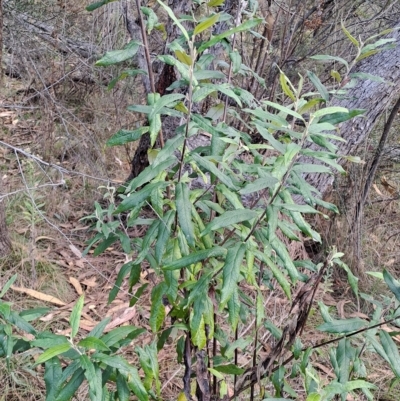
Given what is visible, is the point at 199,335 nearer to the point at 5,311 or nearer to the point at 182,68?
the point at 5,311

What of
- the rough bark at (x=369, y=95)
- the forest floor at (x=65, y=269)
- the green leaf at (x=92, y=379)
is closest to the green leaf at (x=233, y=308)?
the green leaf at (x=92, y=379)

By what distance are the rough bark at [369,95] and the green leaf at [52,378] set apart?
1749 mm

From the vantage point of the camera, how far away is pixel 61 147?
363 cm

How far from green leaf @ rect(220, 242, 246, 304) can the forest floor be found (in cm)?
95

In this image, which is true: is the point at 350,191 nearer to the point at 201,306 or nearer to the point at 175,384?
the point at 175,384

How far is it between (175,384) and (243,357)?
13.8 inches

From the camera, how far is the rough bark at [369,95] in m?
2.36

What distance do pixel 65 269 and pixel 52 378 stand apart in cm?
172

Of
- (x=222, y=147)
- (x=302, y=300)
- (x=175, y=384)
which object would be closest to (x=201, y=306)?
(x=302, y=300)

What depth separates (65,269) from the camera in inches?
107

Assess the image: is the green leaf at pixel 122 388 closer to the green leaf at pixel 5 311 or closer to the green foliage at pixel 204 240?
the green foliage at pixel 204 240

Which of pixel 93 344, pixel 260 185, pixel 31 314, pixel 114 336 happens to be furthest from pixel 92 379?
pixel 260 185

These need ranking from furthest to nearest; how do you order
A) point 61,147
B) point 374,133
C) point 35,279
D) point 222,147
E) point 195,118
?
point 61,147 → point 374,133 → point 35,279 → point 222,147 → point 195,118

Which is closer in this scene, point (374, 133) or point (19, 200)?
point (19, 200)
